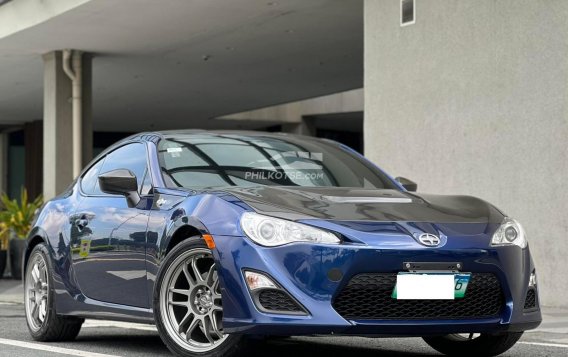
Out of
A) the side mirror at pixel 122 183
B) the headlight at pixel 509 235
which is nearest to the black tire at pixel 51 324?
the side mirror at pixel 122 183

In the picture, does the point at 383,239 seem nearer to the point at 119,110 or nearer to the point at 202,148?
the point at 202,148

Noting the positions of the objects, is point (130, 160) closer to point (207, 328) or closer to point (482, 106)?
point (207, 328)

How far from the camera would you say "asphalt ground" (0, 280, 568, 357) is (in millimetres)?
6457

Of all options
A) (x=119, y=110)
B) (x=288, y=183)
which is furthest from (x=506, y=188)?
(x=119, y=110)

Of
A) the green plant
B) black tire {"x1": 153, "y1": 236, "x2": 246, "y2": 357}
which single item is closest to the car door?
black tire {"x1": 153, "y1": 236, "x2": 246, "y2": 357}

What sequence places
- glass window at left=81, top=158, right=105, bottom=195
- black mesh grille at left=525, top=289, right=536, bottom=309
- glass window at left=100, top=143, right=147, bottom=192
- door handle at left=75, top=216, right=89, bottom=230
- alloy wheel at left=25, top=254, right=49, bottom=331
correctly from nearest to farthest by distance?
black mesh grille at left=525, top=289, right=536, bottom=309
glass window at left=100, top=143, right=147, bottom=192
door handle at left=75, top=216, right=89, bottom=230
glass window at left=81, top=158, right=105, bottom=195
alloy wheel at left=25, top=254, right=49, bottom=331

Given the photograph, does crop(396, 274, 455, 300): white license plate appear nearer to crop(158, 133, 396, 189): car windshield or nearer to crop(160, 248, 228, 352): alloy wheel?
crop(160, 248, 228, 352): alloy wheel

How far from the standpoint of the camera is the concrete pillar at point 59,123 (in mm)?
19172

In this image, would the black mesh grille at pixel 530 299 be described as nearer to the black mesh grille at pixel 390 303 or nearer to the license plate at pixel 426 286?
the black mesh grille at pixel 390 303

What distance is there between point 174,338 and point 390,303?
1169 mm

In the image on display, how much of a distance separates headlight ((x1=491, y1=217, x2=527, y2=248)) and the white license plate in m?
0.40

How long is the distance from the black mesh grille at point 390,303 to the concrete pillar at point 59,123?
1444 centimetres

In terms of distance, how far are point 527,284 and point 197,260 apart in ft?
5.45

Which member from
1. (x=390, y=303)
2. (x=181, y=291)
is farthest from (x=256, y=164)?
(x=390, y=303)
